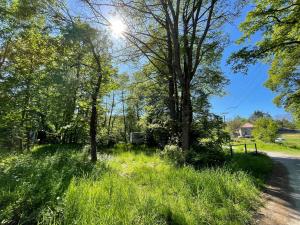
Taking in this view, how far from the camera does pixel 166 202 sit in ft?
12.8

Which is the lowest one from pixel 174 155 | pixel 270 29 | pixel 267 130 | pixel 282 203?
pixel 282 203

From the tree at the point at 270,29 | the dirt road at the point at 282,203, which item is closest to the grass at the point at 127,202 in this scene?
the dirt road at the point at 282,203

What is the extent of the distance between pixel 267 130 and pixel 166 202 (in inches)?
1184

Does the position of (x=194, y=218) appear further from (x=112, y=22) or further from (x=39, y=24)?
(x=39, y=24)

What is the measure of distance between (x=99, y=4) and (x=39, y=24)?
3.81 metres

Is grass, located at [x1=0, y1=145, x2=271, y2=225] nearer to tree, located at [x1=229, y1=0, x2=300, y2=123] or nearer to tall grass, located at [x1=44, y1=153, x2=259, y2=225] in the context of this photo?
tall grass, located at [x1=44, y1=153, x2=259, y2=225]

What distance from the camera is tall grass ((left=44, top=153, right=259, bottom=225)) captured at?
324 cm

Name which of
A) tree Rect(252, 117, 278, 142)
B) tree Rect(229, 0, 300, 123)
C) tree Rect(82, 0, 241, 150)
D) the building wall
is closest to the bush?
tree Rect(82, 0, 241, 150)

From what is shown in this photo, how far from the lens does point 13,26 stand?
37.2ft

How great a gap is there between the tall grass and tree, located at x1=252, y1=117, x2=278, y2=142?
26750 mm

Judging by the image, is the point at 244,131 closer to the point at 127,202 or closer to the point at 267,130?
the point at 267,130

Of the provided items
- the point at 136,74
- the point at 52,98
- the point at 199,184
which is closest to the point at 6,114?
the point at 52,98

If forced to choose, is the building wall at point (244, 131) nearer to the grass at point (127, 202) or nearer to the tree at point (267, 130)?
the tree at point (267, 130)

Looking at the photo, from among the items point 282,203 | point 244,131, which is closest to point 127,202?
point 282,203
